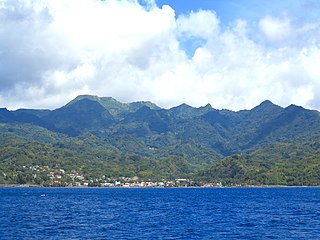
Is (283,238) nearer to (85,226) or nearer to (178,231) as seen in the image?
(178,231)

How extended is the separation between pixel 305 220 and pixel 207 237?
3181 cm

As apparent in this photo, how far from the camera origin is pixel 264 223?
307ft

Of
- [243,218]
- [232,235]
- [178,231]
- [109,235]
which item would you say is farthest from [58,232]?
[243,218]

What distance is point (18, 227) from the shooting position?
86.7 meters

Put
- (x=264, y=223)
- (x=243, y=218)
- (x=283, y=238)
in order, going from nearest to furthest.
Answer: (x=283, y=238), (x=264, y=223), (x=243, y=218)

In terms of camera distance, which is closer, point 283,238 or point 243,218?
point 283,238

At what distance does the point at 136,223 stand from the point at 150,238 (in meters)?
20.0

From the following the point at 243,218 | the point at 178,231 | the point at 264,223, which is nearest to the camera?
the point at 178,231

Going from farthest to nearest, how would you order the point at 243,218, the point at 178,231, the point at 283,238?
the point at 243,218 < the point at 178,231 < the point at 283,238

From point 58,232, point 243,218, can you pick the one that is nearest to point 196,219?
point 243,218

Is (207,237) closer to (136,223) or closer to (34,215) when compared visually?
(136,223)

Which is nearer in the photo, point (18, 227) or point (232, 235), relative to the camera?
point (232, 235)

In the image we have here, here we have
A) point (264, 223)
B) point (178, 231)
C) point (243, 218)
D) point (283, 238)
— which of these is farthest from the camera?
point (243, 218)

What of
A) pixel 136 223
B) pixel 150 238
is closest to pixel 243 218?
pixel 136 223
